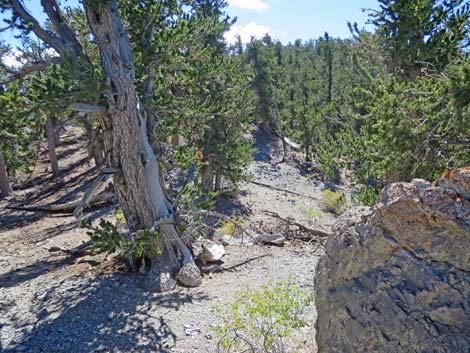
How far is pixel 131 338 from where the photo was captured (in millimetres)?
5555

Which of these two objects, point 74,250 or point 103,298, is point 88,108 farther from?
point 74,250

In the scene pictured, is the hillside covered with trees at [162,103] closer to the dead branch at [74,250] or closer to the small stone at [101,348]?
the dead branch at [74,250]

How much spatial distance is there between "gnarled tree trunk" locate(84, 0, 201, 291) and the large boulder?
15.7ft

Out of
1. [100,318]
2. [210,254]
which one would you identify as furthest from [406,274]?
[210,254]

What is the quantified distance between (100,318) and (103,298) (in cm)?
73

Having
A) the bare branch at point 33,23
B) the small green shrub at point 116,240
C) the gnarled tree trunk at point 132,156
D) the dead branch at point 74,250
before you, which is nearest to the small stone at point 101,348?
the small green shrub at point 116,240

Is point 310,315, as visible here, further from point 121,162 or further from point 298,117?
point 298,117

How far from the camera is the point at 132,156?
24.1ft

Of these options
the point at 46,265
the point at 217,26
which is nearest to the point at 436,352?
the point at 217,26

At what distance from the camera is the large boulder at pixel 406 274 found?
299 cm

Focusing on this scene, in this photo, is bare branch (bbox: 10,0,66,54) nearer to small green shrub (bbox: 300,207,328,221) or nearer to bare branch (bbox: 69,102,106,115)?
bare branch (bbox: 69,102,106,115)

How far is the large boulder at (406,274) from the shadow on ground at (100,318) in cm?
300

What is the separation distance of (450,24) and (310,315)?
8.73 meters

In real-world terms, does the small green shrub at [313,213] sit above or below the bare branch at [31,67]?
below
